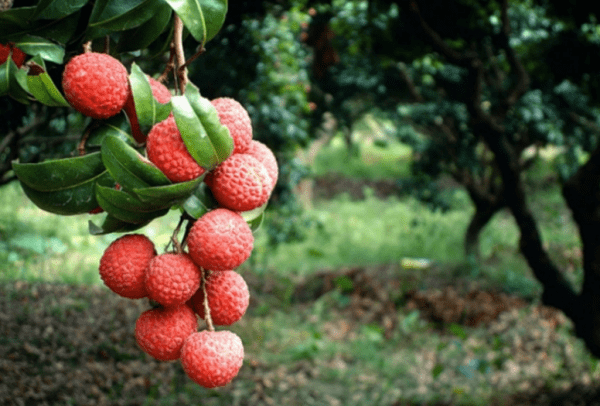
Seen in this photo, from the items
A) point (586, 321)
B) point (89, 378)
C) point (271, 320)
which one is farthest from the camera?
point (271, 320)

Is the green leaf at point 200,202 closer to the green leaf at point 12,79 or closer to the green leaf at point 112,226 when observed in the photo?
the green leaf at point 112,226

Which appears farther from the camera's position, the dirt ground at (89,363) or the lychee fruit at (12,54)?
the dirt ground at (89,363)

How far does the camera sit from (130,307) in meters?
3.79

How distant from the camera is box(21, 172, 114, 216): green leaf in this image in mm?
684

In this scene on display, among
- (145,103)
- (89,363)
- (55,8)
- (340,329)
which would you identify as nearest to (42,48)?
(55,8)

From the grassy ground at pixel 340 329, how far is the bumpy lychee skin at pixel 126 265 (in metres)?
2.20

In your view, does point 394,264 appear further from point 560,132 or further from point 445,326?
point 560,132

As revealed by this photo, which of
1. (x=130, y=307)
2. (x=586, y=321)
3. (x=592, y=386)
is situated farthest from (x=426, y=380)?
(x=130, y=307)

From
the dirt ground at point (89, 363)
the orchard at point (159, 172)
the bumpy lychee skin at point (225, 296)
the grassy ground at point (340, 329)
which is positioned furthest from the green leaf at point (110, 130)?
the grassy ground at point (340, 329)

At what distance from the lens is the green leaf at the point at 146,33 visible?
78 centimetres

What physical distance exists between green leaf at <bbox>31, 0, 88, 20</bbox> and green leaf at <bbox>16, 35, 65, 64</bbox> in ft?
0.11

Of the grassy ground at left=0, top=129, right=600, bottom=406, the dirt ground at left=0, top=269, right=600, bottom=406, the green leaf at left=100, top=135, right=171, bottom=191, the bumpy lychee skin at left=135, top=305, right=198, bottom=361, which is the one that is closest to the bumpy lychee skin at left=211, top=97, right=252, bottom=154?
the green leaf at left=100, top=135, right=171, bottom=191

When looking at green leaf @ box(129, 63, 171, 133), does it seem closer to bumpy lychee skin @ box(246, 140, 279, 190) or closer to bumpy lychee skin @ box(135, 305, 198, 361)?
bumpy lychee skin @ box(246, 140, 279, 190)

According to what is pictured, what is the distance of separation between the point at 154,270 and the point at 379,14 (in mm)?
3591
